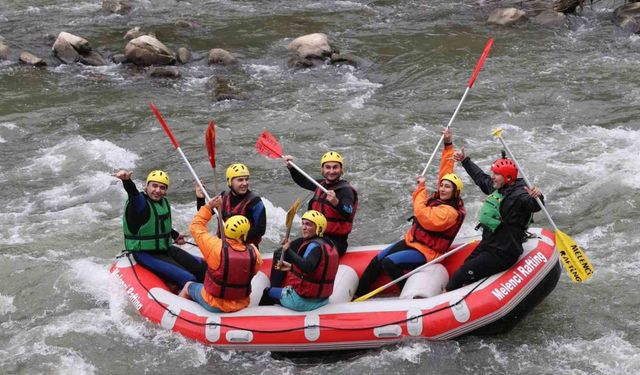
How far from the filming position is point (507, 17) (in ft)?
55.1

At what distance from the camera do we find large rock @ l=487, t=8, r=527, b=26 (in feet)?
54.9

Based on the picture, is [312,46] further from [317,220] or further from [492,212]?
[317,220]

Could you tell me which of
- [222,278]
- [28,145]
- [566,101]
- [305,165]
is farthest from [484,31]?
[222,278]

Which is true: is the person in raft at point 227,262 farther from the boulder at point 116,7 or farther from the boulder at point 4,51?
the boulder at point 116,7

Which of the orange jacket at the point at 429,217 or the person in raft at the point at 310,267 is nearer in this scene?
the person in raft at the point at 310,267

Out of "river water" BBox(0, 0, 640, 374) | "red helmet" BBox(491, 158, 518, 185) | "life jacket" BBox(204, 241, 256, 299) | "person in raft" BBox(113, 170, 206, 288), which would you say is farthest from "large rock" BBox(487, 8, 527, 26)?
"life jacket" BBox(204, 241, 256, 299)

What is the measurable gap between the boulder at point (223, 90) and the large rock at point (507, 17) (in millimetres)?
6187

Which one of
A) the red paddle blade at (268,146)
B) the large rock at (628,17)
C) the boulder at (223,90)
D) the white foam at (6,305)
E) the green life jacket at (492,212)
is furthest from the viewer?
the large rock at (628,17)

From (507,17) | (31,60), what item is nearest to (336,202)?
(31,60)

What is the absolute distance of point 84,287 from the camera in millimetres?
7867

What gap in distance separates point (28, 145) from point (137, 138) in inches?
61.5

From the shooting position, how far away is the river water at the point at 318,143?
6.75 metres

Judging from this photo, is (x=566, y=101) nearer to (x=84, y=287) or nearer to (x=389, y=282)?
(x=389, y=282)

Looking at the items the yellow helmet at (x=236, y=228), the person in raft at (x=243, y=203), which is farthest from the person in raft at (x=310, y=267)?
the person in raft at (x=243, y=203)
